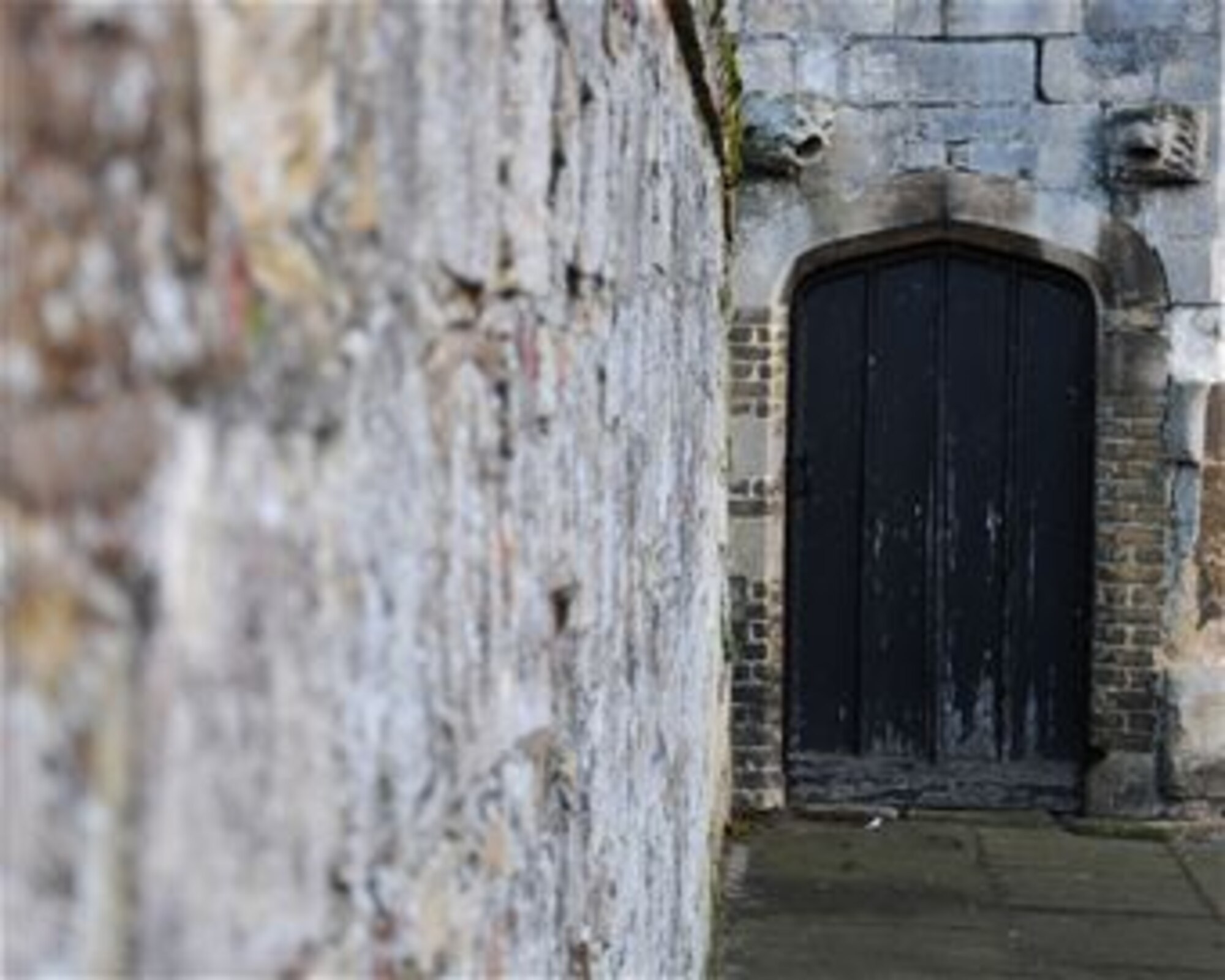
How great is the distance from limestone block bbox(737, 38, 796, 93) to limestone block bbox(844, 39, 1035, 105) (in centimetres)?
23

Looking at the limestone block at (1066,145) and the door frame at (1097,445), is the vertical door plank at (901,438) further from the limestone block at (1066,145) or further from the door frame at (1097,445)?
the limestone block at (1066,145)

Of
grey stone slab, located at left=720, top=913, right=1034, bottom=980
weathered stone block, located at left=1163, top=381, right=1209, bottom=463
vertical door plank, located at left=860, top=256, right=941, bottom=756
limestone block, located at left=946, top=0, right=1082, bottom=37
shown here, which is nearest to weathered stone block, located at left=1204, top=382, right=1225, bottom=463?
weathered stone block, located at left=1163, top=381, right=1209, bottom=463

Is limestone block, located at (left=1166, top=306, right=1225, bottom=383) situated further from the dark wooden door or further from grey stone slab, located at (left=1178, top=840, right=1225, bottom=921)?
grey stone slab, located at (left=1178, top=840, right=1225, bottom=921)

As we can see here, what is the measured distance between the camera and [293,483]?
1172mm

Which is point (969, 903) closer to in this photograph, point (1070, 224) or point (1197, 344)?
point (1197, 344)

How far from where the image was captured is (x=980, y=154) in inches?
323

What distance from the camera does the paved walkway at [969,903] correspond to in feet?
20.1

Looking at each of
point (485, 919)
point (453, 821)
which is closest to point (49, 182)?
point (453, 821)

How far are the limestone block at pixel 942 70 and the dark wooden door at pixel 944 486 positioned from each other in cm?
66

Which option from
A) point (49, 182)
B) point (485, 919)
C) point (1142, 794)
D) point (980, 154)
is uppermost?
point (980, 154)

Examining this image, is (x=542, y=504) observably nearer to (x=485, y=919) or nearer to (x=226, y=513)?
(x=485, y=919)

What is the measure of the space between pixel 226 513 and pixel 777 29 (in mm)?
7352

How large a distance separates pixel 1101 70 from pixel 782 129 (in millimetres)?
1238

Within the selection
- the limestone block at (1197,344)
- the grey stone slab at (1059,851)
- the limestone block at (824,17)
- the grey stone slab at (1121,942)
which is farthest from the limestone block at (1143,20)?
the grey stone slab at (1121,942)
